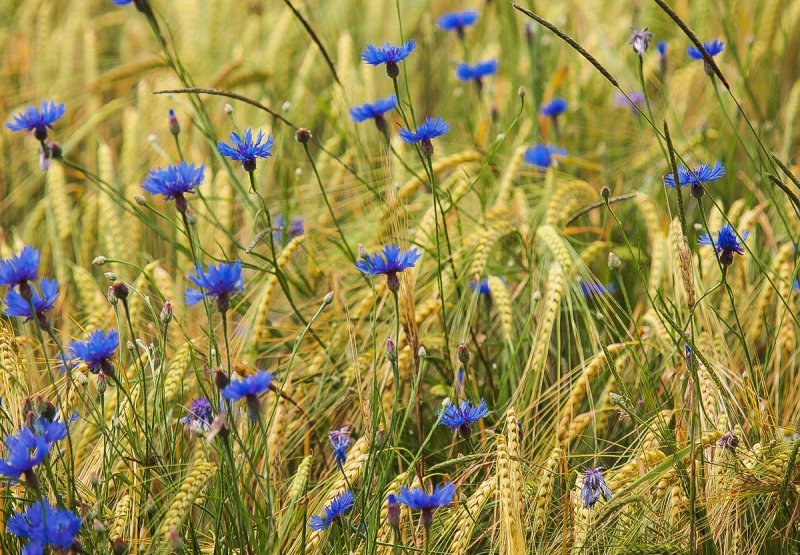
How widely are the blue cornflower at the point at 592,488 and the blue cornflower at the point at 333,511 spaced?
312 millimetres

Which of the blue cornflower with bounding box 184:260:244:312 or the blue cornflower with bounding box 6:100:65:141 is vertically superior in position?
the blue cornflower with bounding box 6:100:65:141

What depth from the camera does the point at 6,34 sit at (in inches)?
124

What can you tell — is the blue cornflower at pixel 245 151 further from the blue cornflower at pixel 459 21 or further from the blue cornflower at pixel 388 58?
the blue cornflower at pixel 459 21

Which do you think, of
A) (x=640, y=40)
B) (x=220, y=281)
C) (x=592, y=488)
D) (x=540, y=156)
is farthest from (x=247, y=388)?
(x=540, y=156)

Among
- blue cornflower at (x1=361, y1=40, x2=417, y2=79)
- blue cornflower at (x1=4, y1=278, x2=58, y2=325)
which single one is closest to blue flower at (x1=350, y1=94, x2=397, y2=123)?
blue cornflower at (x1=361, y1=40, x2=417, y2=79)

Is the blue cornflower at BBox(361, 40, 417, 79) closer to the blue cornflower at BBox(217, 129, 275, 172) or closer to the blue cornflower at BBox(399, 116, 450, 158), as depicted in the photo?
the blue cornflower at BBox(399, 116, 450, 158)

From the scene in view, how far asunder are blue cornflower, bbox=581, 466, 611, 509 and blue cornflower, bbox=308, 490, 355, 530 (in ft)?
1.03

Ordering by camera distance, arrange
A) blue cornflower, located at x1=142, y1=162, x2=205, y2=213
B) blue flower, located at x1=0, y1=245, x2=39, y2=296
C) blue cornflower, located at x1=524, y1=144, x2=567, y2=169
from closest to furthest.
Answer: blue flower, located at x1=0, y1=245, x2=39, y2=296
blue cornflower, located at x1=142, y1=162, x2=205, y2=213
blue cornflower, located at x1=524, y1=144, x2=567, y2=169

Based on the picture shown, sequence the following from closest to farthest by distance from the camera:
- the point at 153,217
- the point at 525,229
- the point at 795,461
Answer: the point at 795,461, the point at 525,229, the point at 153,217

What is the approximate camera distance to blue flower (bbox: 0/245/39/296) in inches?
44.7

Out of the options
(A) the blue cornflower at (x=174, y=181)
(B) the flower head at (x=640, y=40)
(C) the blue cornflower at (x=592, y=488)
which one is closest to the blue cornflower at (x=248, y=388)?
(A) the blue cornflower at (x=174, y=181)

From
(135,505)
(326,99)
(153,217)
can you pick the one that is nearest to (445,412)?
(135,505)

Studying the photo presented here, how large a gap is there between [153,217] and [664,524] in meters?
1.51

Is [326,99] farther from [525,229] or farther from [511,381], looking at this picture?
[511,381]
